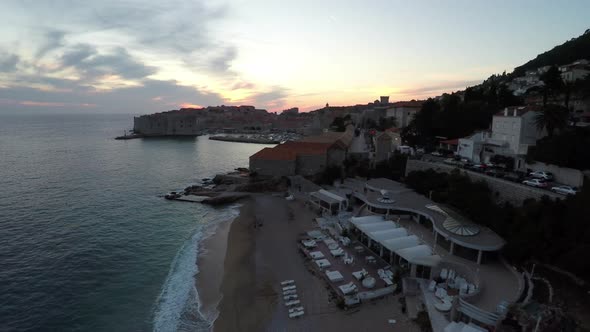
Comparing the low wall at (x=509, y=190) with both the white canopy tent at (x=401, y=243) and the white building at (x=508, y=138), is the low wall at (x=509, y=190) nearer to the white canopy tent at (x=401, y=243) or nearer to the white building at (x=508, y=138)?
the white building at (x=508, y=138)

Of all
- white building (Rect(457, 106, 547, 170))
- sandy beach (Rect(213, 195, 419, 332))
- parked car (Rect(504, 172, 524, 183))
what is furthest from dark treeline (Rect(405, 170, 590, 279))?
white building (Rect(457, 106, 547, 170))

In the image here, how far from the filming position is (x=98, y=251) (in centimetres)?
1791

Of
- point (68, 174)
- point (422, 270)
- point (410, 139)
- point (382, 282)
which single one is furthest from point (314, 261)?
point (68, 174)

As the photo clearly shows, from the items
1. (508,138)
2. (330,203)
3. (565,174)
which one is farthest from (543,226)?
(330,203)

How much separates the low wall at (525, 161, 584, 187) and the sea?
57.8 feet

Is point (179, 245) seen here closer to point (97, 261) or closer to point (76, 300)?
point (97, 261)

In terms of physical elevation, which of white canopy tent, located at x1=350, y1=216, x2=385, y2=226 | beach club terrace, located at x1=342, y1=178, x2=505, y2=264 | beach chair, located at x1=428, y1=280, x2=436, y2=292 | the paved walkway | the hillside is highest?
the hillside

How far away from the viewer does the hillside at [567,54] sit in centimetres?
4612

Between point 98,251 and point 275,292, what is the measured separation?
35.4 feet

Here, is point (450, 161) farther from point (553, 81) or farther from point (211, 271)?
point (211, 271)

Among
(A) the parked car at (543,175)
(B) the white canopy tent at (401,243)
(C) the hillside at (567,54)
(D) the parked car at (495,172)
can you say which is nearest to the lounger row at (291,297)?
(B) the white canopy tent at (401,243)

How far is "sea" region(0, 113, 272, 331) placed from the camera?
41.5ft

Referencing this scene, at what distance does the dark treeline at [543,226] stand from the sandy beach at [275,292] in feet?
18.4

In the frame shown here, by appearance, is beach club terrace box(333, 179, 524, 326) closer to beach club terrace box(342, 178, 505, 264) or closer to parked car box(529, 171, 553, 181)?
beach club terrace box(342, 178, 505, 264)
